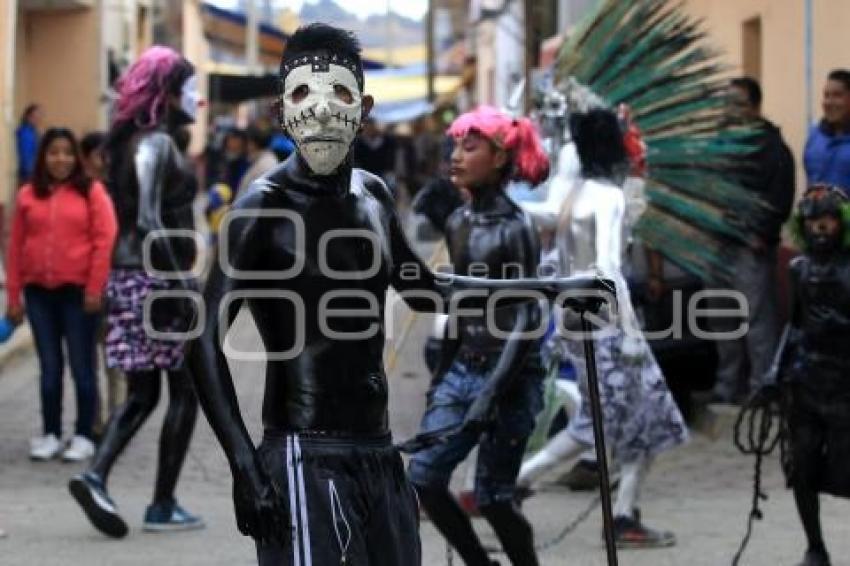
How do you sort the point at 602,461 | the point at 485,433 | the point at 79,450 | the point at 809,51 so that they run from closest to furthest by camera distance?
the point at 602,461
the point at 485,433
the point at 79,450
the point at 809,51

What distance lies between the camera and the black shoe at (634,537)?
812 cm

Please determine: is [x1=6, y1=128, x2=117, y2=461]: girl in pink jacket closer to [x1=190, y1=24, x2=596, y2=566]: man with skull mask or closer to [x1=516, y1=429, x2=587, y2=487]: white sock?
[x1=516, y1=429, x2=587, y2=487]: white sock

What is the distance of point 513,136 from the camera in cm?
709

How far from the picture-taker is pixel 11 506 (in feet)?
29.2

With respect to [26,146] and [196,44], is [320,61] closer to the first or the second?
[26,146]

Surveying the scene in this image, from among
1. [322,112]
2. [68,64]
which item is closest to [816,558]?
[322,112]

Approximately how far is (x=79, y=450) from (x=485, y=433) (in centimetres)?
398

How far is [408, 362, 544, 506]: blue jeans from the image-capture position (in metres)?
6.71

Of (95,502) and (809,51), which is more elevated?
(809,51)

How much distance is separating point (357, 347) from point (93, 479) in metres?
3.72

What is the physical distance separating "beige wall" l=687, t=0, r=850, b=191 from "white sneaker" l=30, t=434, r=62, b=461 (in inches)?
169

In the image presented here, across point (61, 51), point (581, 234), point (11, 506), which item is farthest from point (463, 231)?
point (61, 51)

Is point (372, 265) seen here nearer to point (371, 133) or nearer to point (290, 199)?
point (290, 199)

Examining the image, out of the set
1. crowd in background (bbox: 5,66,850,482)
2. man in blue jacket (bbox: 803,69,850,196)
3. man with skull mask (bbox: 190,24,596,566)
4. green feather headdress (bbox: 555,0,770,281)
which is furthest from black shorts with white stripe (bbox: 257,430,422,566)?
man in blue jacket (bbox: 803,69,850,196)
